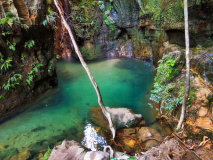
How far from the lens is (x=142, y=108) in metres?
6.11

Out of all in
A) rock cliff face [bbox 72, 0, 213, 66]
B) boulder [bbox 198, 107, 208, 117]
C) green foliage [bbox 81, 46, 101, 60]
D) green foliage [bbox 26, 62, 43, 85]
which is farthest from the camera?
green foliage [bbox 81, 46, 101, 60]

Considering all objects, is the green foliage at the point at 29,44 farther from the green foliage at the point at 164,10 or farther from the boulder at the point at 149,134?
the green foliage at the point at 164,10

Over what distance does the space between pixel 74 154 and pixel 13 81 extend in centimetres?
458

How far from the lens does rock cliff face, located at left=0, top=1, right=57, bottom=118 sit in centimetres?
555

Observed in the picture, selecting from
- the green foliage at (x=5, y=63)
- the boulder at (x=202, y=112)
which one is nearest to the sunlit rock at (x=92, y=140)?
the boulder at (x=202, y=112)

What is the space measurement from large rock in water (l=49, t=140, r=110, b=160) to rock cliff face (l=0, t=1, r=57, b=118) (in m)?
3.92

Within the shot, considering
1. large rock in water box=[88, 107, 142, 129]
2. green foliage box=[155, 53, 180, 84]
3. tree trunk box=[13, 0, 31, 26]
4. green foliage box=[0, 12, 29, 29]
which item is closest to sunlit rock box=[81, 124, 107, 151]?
large rock in water box=[88, 107, 142, 129]

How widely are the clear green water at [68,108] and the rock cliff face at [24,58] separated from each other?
0.69 m

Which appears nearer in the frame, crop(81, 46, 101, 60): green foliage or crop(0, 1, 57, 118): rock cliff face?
crop(0, 1, 57, 118): rock cliff face

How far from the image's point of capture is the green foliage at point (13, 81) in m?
5.68

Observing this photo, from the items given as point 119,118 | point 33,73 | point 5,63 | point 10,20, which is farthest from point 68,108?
point 10,20

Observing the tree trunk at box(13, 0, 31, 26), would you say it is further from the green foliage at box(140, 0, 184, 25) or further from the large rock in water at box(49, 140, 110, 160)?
the green foliage at box(140, 0, 184, 25)

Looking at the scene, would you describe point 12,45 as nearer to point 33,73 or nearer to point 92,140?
point 33,73

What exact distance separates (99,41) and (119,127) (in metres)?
11.9
